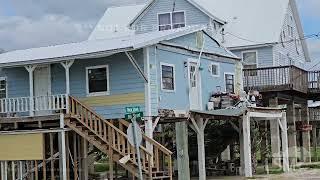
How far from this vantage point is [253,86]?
37656 millimetres

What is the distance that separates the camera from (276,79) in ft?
121

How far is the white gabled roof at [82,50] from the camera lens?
972 inches

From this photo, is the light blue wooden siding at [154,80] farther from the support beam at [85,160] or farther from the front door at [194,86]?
the support beam at [85,160]

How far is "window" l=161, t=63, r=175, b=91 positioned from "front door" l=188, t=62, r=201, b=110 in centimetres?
161

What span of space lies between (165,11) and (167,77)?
50.7 feet

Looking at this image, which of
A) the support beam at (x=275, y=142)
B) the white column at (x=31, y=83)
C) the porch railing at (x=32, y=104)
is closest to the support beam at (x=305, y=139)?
the support beam at (x=275, y=142)

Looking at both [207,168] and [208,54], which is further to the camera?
[207,168]

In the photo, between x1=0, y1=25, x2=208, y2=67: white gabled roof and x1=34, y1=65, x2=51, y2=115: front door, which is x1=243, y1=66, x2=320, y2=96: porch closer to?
x1=0, y1=25, x2=208, y2=67: white gabled roof

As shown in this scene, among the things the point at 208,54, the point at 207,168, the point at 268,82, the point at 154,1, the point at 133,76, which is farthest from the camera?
the point at 154,1

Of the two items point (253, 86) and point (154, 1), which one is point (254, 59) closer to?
point (253, 86)

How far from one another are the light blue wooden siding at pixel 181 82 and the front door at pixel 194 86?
0.33m

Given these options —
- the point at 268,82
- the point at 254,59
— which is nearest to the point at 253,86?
the point at 268,82

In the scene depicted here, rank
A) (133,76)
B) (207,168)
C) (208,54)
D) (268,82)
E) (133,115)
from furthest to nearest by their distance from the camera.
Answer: (268,82) < (207,168) < (208,54) < (133,76) < (133,115)

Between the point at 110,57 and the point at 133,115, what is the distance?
9.27 m
